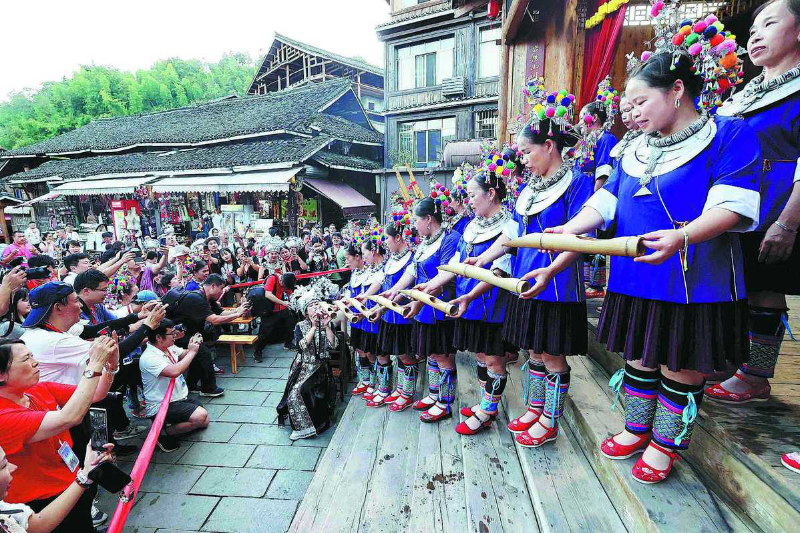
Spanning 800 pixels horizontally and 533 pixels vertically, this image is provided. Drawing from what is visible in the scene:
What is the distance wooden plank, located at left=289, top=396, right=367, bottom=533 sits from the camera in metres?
2.37

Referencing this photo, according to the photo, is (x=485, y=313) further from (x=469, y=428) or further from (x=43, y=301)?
(x=43, y=301)

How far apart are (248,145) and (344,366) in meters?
12.7

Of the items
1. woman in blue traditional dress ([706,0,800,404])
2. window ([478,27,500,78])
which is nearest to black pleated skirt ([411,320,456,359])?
woman in blue traditional dress ([706,0,800,404])

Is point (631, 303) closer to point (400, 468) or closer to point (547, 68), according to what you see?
point (400, 468)

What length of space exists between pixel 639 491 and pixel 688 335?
2.43 ft

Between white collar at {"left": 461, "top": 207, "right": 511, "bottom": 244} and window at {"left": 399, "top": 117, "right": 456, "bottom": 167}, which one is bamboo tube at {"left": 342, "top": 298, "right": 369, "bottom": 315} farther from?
window at {"left": 399, "top": 117, "right": 456, "bottom": 167}

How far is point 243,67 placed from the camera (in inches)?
1658

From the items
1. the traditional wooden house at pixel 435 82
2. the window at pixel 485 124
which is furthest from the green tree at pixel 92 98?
the window at pixel 485 124

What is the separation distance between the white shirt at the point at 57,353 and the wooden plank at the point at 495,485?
2.93m

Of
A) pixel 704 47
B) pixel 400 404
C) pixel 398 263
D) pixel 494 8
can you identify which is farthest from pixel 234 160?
pixel 704 47

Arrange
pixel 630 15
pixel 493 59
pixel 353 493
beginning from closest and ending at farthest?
1. pixel 353 493
2. pixel 630 15
3. pixel 493 59

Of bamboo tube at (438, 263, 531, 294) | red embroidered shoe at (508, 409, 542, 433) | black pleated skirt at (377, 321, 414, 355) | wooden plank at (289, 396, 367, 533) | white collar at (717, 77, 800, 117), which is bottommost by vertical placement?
wooden plank at (289, 396, 367, 533)

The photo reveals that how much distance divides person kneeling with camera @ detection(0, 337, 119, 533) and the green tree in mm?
28333

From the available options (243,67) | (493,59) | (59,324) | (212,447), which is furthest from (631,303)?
(243,67)
